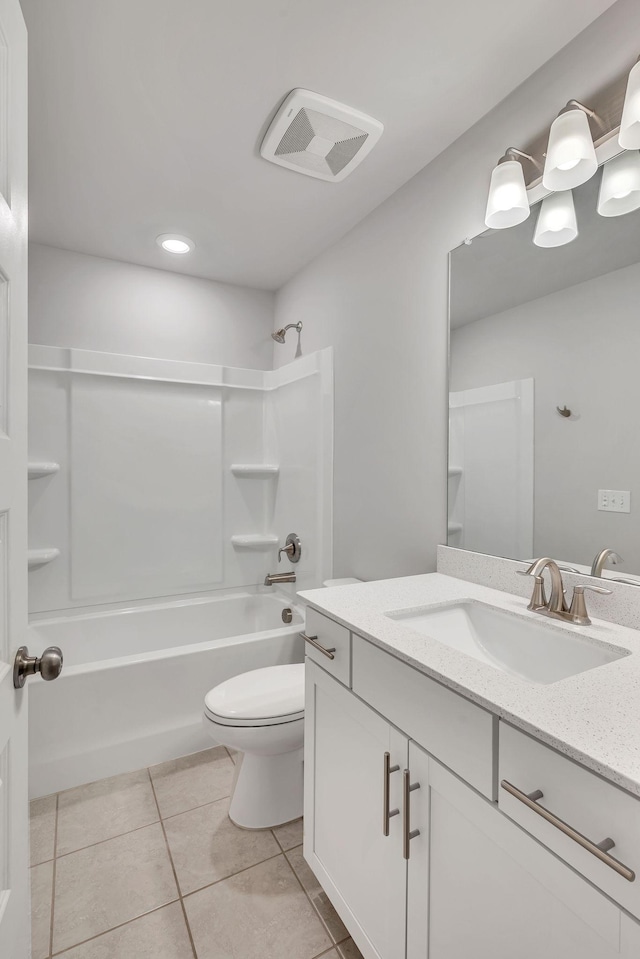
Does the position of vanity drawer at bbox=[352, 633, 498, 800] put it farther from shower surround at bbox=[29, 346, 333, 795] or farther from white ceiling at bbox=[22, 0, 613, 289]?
white ceiling at bbox=[22, 0, 613, 289]

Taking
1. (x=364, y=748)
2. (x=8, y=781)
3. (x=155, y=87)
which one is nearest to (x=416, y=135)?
(x=155, y=87)

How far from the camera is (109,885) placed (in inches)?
55.6

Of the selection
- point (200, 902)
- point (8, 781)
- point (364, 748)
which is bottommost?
point (200, 902)

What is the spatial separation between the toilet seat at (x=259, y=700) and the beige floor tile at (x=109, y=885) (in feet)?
1.47

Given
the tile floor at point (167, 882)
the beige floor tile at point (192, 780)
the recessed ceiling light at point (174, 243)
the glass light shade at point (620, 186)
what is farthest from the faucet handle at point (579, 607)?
the recessed ceiling light at point (174, 243)

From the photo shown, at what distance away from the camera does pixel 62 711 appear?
185 centimetres

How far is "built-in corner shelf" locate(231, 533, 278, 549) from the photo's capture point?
2949mm

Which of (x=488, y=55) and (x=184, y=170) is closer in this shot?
(x=488, y=55)

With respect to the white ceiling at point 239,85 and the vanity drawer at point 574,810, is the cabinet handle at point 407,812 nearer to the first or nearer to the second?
the vanity drawer at point 574,810

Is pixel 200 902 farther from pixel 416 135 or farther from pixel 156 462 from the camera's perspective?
pixel 416 135

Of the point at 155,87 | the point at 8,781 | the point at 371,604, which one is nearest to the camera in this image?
the point at 8,781

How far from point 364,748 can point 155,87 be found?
1.96 m

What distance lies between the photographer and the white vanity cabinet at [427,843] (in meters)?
0.66

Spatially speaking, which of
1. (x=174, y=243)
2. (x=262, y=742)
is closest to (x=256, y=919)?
(x=262, y=742)
